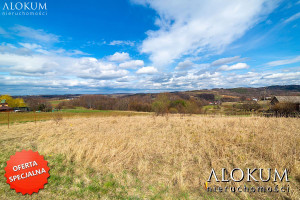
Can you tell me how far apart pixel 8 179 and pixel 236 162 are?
7.66 metres

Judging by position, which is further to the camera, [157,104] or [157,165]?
[157,104]

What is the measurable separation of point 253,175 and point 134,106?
194 ft

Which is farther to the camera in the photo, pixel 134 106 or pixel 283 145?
pixel 134 106

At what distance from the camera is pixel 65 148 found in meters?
6.67

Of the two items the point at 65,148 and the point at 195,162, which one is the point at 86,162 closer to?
the point at 65,148

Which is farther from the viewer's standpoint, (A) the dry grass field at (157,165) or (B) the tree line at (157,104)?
(B) the tree line at (157,104)

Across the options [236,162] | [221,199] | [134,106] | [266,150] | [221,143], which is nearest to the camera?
[221,199]

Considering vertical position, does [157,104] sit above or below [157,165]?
below

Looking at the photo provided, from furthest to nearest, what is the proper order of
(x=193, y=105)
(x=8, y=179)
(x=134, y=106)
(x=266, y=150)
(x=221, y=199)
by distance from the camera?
(x=134, y=106)
(x=193, y=105)
(x=266, y=150)
(x=8, y=179)
(x=221, y=199)

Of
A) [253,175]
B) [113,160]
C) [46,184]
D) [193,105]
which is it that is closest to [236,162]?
[253,175]

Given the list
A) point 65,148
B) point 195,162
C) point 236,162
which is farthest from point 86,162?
point 236,162

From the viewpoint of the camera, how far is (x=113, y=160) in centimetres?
561

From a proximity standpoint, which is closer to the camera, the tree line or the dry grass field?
the dry grass field

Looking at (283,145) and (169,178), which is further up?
(283,145)
